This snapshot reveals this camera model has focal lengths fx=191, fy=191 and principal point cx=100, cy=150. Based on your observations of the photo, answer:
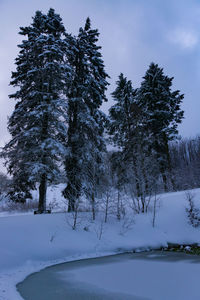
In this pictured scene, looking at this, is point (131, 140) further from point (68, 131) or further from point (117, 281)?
point (117, 281)

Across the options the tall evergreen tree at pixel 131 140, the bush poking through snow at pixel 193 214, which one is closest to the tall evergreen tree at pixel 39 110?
the tall evergreen tree at pixel 131 140

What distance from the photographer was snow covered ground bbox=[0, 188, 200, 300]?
801 centimetres

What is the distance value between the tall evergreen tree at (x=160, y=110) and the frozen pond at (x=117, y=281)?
1246 centimetres

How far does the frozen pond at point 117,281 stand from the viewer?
5.21 metres

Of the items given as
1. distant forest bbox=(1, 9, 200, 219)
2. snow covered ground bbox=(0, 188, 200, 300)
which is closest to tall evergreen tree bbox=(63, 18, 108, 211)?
distant forest bbox=(1, 9, 200, 219)

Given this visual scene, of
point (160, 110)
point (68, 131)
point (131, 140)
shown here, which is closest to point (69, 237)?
point (68, 131)

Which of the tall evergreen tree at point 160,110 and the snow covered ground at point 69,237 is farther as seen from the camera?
the tall evergreen tree at point 160,110

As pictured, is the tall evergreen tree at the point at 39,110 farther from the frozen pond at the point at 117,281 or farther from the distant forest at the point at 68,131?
the frozen pond at the point at 117,281

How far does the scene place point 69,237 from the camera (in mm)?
10664

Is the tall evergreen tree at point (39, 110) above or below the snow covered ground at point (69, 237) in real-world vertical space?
above

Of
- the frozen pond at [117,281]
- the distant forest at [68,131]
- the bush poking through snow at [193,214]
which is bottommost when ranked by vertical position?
the frozen pond at [117,281]

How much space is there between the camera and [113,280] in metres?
6.38

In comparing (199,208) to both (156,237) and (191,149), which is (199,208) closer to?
(156,237)

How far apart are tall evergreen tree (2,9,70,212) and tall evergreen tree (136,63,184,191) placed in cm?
1004
